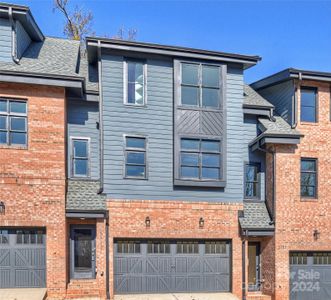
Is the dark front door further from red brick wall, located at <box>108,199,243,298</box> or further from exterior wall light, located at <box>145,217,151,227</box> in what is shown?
exterior wall light, located at <box>145,217,151,227</box>

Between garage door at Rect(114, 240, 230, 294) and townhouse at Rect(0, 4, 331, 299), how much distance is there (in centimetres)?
4

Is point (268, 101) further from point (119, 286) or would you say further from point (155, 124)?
point (119, 286)

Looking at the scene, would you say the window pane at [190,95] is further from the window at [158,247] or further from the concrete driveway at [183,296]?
the concrete driveway at [183,296]

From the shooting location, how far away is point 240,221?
1444 cm

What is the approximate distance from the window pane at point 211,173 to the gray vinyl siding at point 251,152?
1.53 meters

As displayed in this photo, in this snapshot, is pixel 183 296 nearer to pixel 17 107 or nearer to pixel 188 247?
pixel 188 247

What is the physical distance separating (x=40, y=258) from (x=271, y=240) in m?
8.64

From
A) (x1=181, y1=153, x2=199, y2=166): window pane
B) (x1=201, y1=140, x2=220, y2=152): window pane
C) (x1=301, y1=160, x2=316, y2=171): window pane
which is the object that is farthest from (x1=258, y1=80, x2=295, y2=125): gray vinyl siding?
(x1=181, y1=153, x2=199, y2=166): window pane

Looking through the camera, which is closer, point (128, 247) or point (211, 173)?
point (128, 247)

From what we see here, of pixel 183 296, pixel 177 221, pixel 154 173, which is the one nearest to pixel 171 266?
pixel 183 296

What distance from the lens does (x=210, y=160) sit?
48.0 feet

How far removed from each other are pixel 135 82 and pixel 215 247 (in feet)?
23.5

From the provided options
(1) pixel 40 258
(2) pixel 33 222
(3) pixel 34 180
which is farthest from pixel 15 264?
(3) pixel 34 180

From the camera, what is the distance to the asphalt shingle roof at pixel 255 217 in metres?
14.3
